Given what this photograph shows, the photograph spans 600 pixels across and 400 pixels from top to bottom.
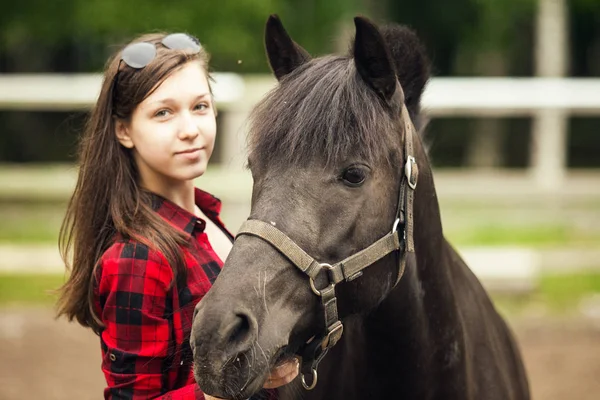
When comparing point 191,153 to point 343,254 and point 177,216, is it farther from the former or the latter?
point 343,254

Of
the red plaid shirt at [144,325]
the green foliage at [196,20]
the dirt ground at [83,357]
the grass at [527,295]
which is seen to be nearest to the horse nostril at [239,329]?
the red plaid shirt at [144,325]

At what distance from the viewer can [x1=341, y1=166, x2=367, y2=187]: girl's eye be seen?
83.1 inches

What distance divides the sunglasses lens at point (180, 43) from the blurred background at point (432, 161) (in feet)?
1.07

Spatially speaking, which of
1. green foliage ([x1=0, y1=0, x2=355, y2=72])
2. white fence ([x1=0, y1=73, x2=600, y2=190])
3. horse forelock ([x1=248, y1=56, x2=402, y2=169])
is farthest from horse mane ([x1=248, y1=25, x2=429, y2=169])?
green foliage ([x1=0, y1=0, x2=355, y2=72])

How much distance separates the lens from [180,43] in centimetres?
249

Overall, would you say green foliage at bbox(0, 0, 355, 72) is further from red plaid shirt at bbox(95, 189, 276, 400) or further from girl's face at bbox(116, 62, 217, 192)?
red plaid shirt at bbox(95, 189, 276, 400)

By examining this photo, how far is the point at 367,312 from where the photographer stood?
222 cm

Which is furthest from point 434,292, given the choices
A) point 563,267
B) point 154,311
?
point 563,267

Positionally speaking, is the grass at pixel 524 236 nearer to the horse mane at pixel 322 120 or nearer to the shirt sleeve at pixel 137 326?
the horse mane at pixel 322 120

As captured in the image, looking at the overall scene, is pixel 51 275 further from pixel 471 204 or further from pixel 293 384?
pixel 293 384

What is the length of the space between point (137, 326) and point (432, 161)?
191 centimetres

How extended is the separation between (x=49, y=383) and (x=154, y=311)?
152 inches

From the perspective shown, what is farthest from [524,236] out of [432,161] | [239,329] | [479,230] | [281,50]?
[239,329]

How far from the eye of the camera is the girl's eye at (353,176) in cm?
211
